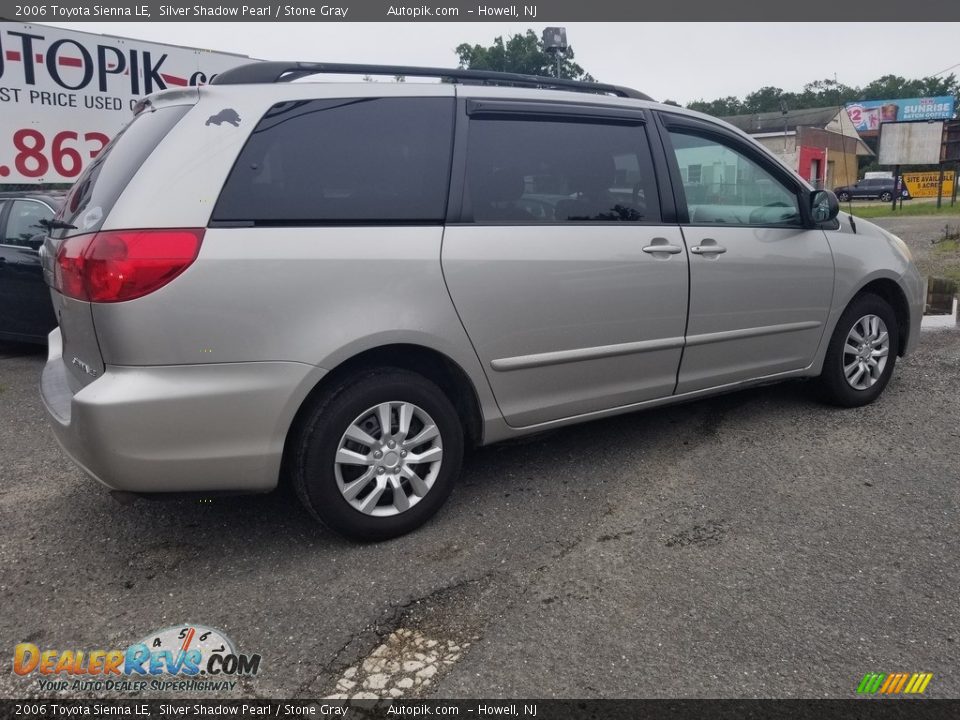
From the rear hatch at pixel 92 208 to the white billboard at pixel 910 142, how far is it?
30323 mm

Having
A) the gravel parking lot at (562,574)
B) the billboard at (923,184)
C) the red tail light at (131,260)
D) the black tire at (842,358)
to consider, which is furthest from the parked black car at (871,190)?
the red tail light at (131,260)

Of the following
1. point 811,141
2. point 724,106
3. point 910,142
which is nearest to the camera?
point 910,142

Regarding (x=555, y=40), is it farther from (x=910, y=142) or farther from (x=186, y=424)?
(x=910, y=142)

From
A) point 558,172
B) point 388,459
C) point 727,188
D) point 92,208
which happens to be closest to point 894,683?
point 388,459

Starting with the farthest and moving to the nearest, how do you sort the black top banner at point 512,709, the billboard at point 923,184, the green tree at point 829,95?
A: 1. the green tree at point 829,95
2. the billboard at point 923,184
3. the black top banner at point 512,709

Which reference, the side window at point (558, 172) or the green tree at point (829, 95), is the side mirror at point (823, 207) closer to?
the side window at point (558, 172)

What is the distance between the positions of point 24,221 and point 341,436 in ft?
15.8

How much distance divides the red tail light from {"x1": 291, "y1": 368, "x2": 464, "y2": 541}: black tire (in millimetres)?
716

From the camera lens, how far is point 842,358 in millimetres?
4711

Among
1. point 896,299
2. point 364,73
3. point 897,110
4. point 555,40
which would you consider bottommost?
point 896,299

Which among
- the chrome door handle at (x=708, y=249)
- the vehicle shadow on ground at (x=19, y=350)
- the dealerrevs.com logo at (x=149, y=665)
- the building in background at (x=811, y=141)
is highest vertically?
the building in background at (x=811, y=141)

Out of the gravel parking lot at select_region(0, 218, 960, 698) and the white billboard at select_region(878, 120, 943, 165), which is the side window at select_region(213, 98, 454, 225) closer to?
the gravel parking lot at select_region(0, 218, 960, 698)

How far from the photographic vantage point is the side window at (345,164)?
284 centimetres

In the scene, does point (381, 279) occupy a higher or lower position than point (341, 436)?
higher
